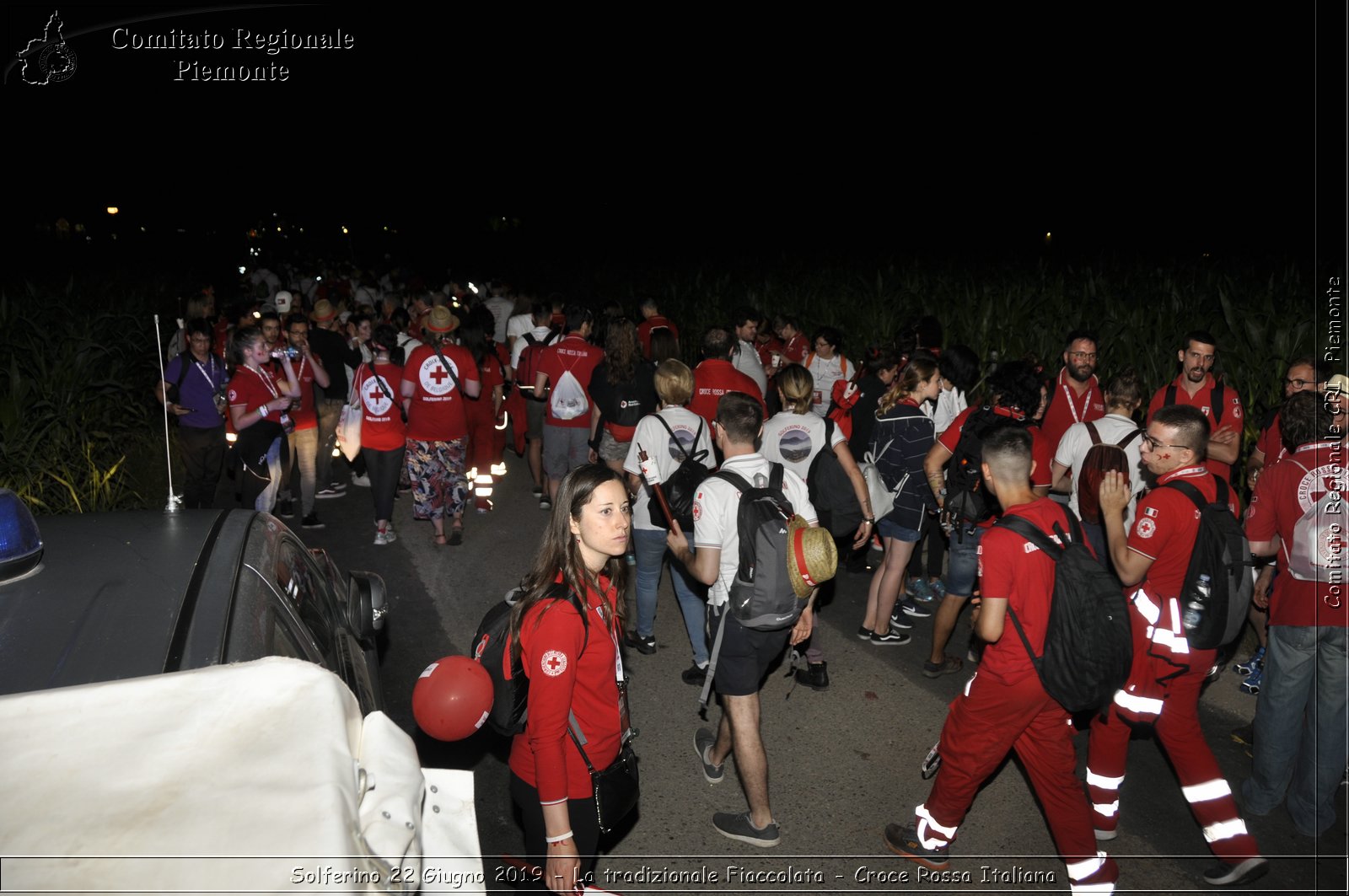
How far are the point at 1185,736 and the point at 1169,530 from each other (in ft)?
3.07

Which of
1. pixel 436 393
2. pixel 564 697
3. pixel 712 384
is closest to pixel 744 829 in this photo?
pixel 564 697

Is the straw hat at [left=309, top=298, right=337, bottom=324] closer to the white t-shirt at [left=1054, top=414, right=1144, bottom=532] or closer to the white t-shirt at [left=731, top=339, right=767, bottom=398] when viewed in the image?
the white t-shirt at [left=731, top=339, right=767, bottom=398]

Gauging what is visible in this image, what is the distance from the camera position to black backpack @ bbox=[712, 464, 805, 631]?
167 inches

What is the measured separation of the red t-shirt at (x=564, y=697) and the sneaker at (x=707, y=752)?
6.37ft

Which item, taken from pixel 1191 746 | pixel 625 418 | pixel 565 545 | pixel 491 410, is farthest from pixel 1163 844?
pixel 491 410

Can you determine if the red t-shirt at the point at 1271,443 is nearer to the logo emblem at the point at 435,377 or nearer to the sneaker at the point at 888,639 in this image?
the sneaker at the point at 888,639

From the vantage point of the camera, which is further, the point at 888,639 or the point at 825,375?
the point at 825,375

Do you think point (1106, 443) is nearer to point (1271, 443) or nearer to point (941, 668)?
point (1271, 443)

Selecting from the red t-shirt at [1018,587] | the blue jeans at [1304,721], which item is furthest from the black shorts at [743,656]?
the blue jeans at [1304,721]

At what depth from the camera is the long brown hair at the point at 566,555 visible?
3246mm

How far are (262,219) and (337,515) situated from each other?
233 feet

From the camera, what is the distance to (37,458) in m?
7.84

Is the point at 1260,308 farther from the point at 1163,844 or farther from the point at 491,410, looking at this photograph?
the point at 491,410

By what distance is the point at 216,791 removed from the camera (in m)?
1.66
